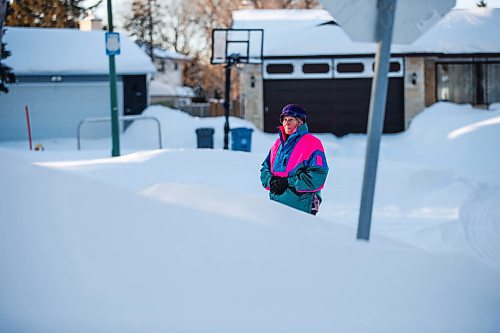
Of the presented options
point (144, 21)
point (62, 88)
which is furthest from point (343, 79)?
point (144, 21)

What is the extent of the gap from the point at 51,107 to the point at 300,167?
16.9m

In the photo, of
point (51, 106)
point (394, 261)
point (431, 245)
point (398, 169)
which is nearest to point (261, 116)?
point (51, 106)

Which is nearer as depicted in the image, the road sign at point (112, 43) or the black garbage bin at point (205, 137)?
the road sign at point (112, 43)

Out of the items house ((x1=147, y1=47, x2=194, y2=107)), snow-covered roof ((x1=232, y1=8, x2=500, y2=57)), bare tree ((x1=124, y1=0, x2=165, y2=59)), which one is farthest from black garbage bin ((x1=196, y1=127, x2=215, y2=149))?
bare tree ((x1=124, y1=0, x2=165, y2=59))

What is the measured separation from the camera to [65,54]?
2162 cm

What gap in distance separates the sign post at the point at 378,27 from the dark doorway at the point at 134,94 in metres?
19.1

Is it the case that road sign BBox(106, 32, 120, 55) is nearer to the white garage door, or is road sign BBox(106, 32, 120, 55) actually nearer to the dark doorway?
the white garage door

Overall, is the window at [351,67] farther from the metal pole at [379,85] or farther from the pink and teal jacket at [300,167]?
the metal pole at [379,85]

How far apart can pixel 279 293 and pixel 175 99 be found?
41779 mm

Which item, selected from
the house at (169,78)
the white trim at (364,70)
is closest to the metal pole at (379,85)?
the white trim at (364,70)

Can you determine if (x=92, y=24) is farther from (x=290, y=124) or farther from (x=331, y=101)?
(x=290, y=124)

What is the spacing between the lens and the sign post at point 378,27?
2.99m

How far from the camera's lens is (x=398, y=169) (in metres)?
12.0

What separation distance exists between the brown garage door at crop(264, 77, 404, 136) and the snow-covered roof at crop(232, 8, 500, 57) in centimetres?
90
